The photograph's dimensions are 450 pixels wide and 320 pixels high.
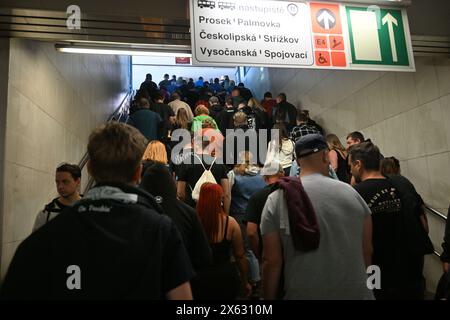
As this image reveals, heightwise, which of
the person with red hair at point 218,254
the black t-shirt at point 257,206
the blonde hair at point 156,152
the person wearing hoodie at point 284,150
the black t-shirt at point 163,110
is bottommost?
the person with red hair at point 218,254

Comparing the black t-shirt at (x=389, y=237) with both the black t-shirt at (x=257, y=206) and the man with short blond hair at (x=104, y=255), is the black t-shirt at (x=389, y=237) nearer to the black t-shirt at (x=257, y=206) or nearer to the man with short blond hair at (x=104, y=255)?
the black t-shirt at (x=257, y=206)

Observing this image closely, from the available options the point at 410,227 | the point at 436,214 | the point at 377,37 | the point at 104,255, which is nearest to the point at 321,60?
the point at 377,37

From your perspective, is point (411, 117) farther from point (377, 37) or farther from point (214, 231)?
point (214, 231)

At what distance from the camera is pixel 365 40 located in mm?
3646

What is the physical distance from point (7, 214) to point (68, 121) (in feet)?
7.03

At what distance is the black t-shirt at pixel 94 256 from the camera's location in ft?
3.92

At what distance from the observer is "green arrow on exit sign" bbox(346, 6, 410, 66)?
11.9ft

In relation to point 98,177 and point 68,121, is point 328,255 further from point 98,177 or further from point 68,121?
point 68,121

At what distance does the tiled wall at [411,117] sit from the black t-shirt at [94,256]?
4.26 meters

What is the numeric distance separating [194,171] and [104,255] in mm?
2592

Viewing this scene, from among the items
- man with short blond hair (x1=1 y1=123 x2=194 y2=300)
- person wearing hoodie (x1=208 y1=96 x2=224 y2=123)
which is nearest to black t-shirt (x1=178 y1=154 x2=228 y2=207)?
man with short blond hair (x1=1 y1=123 x2=194 y2=300)

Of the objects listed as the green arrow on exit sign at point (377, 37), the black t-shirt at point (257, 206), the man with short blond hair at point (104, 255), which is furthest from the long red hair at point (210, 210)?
the green arrow on exit sign at point (377, 37)

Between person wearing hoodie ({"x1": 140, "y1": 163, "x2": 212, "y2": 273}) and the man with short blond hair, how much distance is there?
0.67 metres

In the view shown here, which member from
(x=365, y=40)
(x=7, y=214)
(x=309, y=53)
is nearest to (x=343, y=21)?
(x=365, y=40)
